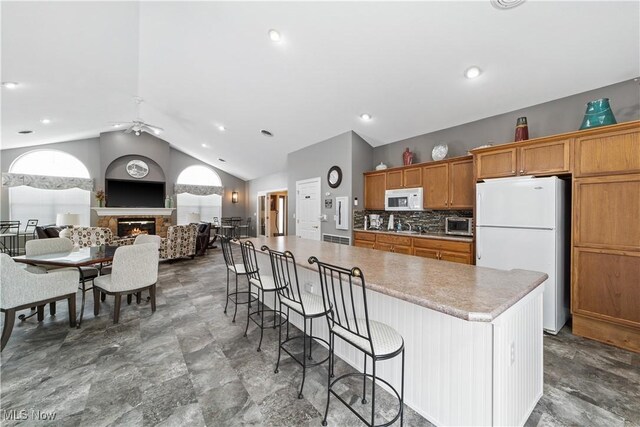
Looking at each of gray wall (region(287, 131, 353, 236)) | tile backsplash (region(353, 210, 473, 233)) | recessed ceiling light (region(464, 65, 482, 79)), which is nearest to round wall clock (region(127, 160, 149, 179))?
gray wall (region(287, 131, 353, 236))

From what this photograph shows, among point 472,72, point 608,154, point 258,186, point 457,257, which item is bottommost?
point 457,257

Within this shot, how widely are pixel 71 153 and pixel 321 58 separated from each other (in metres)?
8.41

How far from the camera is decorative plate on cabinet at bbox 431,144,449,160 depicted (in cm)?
404

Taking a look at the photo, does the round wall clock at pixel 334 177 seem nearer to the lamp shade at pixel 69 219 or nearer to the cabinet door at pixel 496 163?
the cabinet door at pixel 496 163

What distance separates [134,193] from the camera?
8242 millimetres

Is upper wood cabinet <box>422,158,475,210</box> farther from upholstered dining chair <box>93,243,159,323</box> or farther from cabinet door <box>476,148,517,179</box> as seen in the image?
upholstered dining chair <box>93,243,159,323</box>

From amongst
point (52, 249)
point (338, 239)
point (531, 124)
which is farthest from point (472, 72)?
point (52, 249)

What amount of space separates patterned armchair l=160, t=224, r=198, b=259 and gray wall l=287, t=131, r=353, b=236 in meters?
2.42

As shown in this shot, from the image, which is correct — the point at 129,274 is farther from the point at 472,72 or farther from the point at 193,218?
the point at 193,218

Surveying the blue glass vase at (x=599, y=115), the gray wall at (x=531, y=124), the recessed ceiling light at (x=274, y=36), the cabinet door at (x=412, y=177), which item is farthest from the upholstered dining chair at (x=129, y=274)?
the blue glass vase at (x=599, y=115)

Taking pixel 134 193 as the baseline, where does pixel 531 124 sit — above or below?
above

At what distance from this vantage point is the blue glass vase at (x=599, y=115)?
2.49 m

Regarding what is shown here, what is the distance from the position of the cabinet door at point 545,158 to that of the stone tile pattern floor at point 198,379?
5.60 ft
